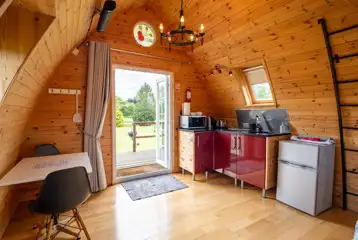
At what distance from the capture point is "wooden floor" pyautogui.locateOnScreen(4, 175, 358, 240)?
2025 mm

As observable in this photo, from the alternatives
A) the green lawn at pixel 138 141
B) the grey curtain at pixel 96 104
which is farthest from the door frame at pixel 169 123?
the green lawn at pixel 138 141

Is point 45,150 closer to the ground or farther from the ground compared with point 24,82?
closer to the ground

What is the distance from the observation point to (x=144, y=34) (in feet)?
11.8

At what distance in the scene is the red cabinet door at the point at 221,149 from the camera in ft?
11.1

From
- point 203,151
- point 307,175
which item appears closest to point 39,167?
point 203,151

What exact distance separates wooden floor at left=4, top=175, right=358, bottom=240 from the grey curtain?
39 cm

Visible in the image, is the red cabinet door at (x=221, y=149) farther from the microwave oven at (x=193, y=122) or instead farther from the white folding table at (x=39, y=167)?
the white folding table at (x=39, y=167)

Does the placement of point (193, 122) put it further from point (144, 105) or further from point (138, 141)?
point (144, 105)

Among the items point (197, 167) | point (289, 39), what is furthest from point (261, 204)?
point (289, 39)

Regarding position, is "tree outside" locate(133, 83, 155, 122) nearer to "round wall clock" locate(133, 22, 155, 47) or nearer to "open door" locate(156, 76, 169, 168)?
"open door" locate(156, 76, 169, 168)

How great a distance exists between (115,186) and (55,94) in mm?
1811

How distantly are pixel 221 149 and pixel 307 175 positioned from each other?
1427mm

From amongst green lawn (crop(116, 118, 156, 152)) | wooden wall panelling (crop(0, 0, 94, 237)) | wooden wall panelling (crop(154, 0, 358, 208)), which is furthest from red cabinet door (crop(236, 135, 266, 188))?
green lawn (crop(116, 118, 156, 152))

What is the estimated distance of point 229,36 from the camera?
2.93m
